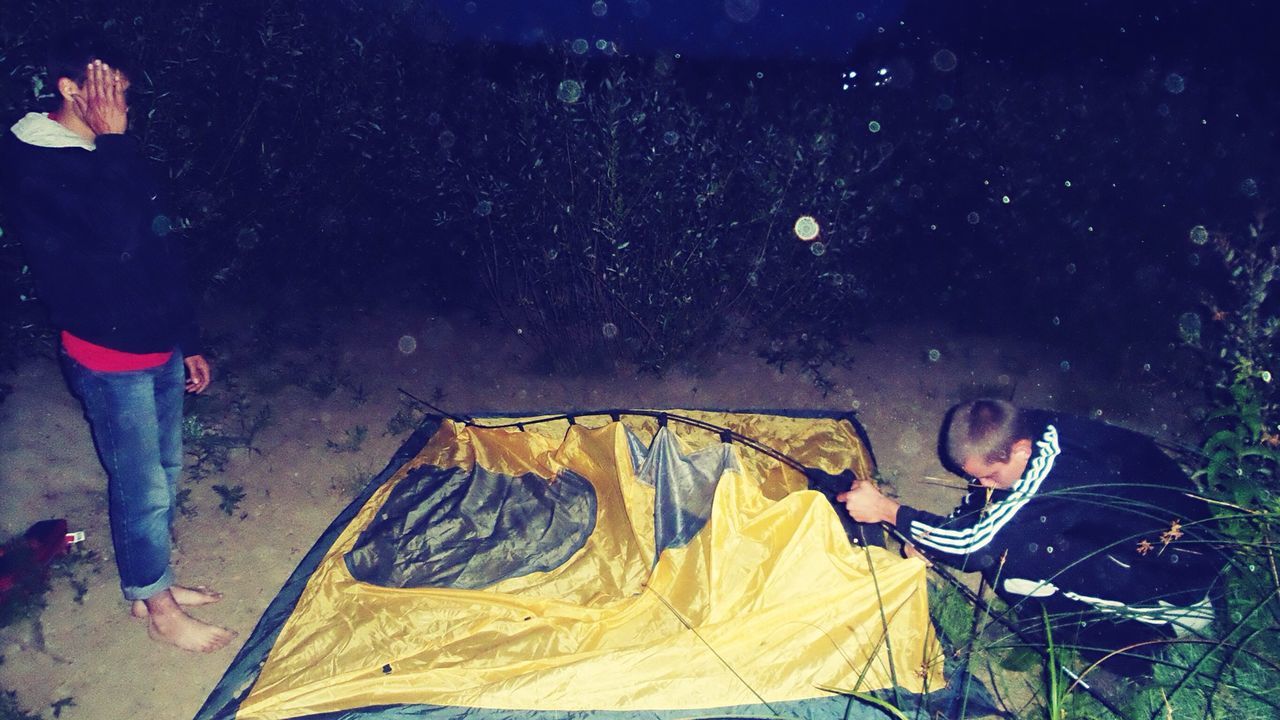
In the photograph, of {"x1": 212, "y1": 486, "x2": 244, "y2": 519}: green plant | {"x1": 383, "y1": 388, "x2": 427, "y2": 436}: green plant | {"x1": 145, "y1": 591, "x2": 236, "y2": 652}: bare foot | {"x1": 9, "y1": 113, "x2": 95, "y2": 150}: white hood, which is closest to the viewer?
{"x1": 9, "y1": 113, "x2": 95, "y2": 150}: white hood

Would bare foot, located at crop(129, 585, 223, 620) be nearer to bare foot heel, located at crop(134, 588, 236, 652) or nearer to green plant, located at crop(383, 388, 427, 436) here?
bare foot heel, located at crop(134, 588, 236, 652)

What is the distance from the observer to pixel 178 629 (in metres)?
2.68

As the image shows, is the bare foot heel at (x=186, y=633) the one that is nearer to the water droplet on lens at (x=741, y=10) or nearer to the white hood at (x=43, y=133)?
the white hood at (x=43, y=133)

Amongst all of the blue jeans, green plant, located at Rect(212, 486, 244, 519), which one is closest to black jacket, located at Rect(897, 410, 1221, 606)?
the blue jeans

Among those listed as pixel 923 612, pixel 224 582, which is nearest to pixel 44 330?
pixel 224 582

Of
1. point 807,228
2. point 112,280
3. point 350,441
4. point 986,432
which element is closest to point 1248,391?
point 986,432

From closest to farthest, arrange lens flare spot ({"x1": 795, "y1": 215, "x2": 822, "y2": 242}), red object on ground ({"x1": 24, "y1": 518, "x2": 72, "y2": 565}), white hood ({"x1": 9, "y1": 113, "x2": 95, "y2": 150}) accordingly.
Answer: white hood ({"x1": 9, "y1": 113, "x2": 95, "y2": 150}) → red object on ground ({"x1": 24, "y1": 518, "x2": 72, "y2": 565}) → lens flare spot ({"x1": 795, "y1": 215, "x2": 822, "y2": 242})

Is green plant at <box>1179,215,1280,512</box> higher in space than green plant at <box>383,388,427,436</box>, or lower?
higher

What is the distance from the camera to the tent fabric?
204cm

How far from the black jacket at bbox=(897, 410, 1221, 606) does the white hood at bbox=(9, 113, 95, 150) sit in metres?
3.17

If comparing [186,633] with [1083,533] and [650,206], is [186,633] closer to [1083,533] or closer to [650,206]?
[650,206]

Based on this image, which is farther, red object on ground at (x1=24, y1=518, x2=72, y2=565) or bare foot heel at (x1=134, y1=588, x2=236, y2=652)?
red object on ground at (x1=24, y1=518, x2=72, y2=565)

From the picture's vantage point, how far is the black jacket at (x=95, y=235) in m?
1.98

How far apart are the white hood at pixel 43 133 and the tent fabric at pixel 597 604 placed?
1696 millimetres
